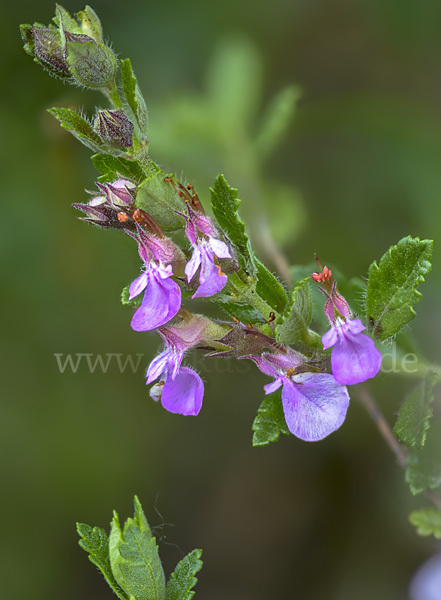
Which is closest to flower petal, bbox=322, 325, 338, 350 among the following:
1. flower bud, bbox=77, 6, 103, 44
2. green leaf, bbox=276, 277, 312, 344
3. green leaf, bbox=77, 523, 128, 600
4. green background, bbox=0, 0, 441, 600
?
green leaf, bbox=276, 277, 312, 344

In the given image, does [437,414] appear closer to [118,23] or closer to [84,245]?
[84,245]

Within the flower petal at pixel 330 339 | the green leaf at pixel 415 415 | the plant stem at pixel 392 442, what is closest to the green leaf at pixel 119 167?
the flower petal at pixel 330 339

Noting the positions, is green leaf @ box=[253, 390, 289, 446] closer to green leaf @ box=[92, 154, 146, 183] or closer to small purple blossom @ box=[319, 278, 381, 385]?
small purple blossom @ box=[319, 278, 381, 385]

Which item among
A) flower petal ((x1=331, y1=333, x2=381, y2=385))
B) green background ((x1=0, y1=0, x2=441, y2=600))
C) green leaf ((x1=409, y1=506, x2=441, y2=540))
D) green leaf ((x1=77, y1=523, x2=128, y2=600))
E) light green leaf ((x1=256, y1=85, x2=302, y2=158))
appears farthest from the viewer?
green background ((x1=0, y1=0, x2=441, y2=600))

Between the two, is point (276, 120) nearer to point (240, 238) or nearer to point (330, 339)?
point (240, 238)

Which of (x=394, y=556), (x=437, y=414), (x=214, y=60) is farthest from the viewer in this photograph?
(x=214, y=60)

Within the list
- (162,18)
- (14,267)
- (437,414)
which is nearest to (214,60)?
(162,18)
